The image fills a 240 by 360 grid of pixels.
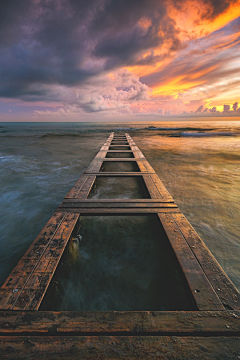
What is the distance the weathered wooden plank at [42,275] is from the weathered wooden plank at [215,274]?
132 cm

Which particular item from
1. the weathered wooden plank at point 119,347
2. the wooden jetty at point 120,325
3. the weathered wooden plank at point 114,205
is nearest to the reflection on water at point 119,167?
the weathered wooden plank at point 114,205

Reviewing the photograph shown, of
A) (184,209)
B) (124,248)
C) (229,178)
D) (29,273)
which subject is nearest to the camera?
(29,273)

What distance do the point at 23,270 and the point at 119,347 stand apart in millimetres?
960

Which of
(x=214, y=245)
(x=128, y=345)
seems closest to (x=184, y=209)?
(x=214, y=245)

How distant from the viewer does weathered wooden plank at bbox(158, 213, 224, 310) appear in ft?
3.89

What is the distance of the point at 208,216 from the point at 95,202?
1.94 meters

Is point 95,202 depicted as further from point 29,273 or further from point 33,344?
point 33,344

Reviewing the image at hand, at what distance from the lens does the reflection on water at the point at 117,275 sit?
1456 mm

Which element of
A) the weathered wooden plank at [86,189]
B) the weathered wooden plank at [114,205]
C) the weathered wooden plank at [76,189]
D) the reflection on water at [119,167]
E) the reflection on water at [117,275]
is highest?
the weathered wooden plank at [76,189]

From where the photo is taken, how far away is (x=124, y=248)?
81.9 inches

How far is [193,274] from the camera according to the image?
4.55ft

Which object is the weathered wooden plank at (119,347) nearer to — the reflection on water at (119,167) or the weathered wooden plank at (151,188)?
the weathered wooden plank at (151,188)

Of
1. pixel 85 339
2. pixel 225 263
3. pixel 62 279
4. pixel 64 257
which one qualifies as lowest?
pixel 225 263

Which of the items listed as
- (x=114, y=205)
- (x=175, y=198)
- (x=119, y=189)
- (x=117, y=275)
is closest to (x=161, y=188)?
(x=175, y=198)
